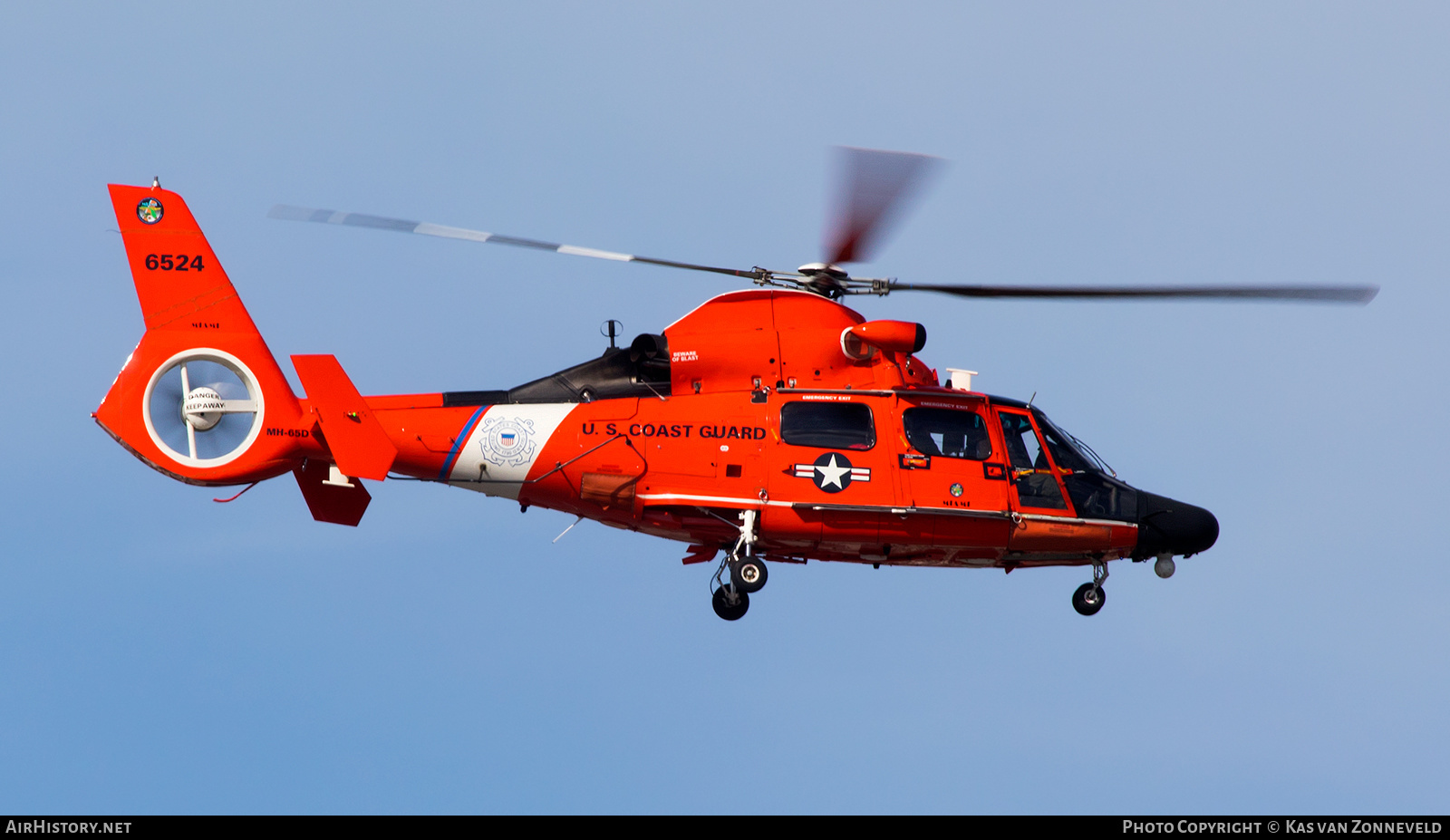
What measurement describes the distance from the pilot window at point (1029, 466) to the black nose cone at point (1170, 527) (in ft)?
4.50

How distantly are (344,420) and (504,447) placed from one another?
6.81 ft

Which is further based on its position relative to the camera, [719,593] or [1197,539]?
[1197,539]

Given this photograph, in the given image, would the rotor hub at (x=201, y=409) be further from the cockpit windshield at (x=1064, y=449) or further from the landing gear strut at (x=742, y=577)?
the cockpit windshield at (x=1064, y=449)

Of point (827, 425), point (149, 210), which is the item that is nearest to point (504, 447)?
point (827, 425)

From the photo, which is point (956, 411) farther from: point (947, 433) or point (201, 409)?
point (201, 409)

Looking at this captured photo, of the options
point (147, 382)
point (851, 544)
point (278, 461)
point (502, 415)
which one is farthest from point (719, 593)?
point (147, 382)

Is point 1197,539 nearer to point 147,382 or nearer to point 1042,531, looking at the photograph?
point 1042,531

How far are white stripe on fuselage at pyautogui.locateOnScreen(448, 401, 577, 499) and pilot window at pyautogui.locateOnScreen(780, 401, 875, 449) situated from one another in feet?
9.78

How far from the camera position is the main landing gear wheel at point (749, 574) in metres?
25.3

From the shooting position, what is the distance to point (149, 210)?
25.7 m

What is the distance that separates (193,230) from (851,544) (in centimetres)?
970

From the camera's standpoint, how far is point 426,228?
80.4 ft

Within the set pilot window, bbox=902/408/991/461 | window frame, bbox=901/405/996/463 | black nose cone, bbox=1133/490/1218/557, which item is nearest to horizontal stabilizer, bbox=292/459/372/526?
window frame, bbox=901/405/996/463
